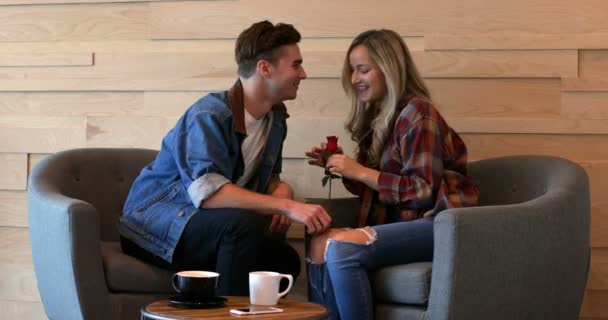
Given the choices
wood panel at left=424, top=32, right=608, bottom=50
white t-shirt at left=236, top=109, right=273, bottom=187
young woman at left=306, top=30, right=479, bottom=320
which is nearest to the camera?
young woman at left=306, top=30, right=479, bottom=320

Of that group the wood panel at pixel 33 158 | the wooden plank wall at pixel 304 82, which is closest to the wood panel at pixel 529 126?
the wooden plank wall at pixel 304 82

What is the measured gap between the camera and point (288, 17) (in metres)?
3.50

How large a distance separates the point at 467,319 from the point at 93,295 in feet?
3.73

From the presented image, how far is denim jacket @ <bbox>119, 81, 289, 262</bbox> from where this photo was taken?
282 cm

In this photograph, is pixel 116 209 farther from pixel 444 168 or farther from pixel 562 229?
pixel 562 229

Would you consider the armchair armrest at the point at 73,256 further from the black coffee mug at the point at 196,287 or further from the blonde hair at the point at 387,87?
the blonde hair at the point at 387,87

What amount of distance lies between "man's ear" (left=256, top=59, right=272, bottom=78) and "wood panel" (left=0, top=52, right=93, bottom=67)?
926 mm

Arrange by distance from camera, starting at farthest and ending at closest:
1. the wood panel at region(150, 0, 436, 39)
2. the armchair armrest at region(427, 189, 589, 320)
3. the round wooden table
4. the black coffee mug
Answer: the wood panel at region(150, 0, 436, 39), the armchair armrest at region(427, 189, 589, 320), the black coffee mug, the round wooden table

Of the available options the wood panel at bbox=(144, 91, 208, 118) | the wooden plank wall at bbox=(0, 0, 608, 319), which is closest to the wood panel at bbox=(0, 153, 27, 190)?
the wooden plank wall at bbox=(0, 0, 608, 319)

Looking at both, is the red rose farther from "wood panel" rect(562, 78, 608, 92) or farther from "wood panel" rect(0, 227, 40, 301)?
"wood panel" rect(0, 227, 40, 301)

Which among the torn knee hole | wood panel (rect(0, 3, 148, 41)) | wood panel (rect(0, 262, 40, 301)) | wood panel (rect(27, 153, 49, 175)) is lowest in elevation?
wood panel (rect(0, 262, 40, 301))

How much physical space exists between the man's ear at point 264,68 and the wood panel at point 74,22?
766 mm

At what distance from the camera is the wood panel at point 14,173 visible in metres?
3.70

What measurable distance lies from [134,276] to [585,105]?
5.71 ft
